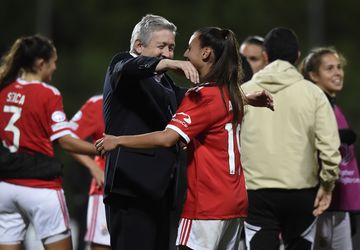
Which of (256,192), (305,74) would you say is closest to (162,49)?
(256,192)

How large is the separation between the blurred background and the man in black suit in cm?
3077

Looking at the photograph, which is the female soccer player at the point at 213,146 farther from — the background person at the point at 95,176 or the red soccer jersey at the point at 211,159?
the background person at the point at 95,176

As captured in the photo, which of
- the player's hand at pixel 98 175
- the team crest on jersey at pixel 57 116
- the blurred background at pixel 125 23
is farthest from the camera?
the blurred background at pixel 125 23

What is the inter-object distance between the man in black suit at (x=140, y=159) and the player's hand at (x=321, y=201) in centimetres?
143

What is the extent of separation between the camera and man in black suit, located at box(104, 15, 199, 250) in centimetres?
500

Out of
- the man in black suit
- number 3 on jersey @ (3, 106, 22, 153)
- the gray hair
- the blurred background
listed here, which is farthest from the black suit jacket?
the blurred background

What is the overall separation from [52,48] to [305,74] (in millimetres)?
1882

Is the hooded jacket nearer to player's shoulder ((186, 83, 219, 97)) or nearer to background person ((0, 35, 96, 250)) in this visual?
background person ((0, 35, 96, 250))

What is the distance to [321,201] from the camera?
620 centimetres

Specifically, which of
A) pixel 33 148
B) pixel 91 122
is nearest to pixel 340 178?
pixel 91 122

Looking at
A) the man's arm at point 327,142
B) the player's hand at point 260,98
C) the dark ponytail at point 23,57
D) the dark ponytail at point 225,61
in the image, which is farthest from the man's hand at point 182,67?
the dark ponytail at point 23,57

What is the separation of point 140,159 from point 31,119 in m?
1.42

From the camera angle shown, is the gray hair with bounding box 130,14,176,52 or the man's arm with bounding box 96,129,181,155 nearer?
the man's arm with bounding box 96,129,181,155

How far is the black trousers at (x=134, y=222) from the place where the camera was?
16.5 ft
